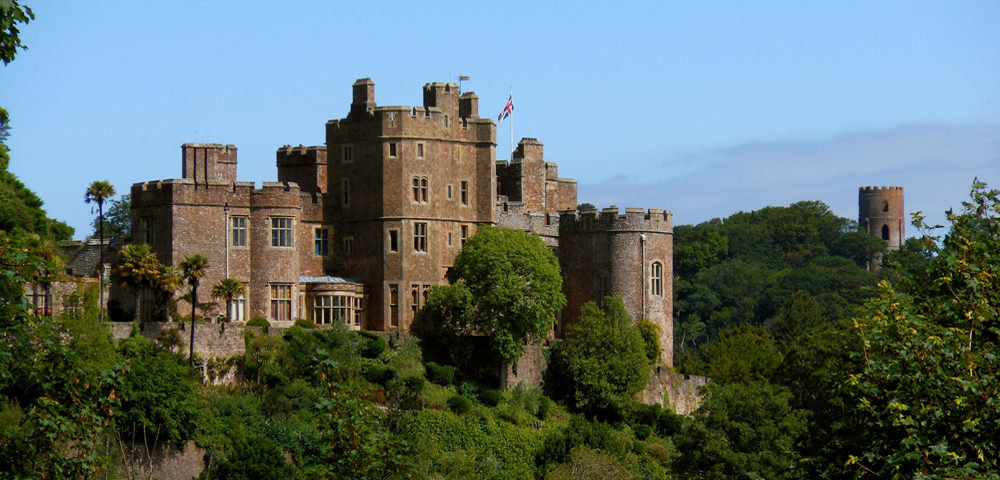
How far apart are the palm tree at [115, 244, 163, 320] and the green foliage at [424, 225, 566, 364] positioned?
33.8ft

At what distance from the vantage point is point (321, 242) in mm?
63438

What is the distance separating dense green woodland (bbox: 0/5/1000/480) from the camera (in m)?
24.9

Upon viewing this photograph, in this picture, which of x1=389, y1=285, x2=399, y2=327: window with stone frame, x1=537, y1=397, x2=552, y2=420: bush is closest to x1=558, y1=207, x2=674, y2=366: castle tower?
x1=537, y1=397, x2=552, y2=420: bush

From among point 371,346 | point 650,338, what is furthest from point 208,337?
point 650,338

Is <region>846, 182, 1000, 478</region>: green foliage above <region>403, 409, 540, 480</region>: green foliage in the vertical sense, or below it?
above

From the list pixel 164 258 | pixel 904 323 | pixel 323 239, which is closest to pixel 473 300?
pixel 323 239

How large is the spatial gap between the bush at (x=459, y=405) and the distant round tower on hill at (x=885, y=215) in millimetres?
104691

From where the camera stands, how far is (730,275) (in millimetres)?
131500

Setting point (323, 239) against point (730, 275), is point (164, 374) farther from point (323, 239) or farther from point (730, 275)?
point (730, 275)

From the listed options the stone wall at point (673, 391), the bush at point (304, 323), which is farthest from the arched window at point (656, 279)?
the bush at point (304, 323)

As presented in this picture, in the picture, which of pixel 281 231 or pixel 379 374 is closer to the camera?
pixel 379 374

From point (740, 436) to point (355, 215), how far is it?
17435mm

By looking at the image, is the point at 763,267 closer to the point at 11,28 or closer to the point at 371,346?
the point at 371,346

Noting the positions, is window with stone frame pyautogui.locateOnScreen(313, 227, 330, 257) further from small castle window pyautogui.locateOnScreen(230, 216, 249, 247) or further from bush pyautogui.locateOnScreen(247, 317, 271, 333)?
bush pyautogui.locateOnScreen(247, 317, 271, 333)
